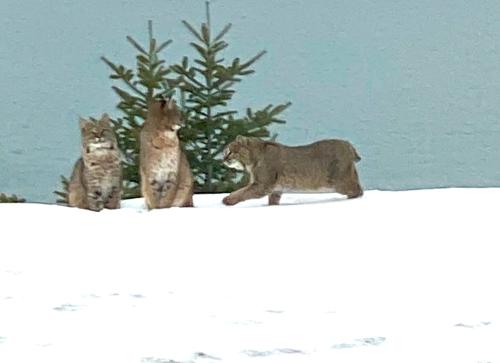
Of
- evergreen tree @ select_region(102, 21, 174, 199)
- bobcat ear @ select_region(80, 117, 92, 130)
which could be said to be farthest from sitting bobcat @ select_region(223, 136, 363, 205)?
evergreen tree @ select_region(102, 21, 174, 199)

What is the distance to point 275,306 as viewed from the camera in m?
1.30

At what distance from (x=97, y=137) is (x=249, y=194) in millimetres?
441

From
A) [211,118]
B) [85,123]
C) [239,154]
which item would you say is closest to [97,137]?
[85,123]

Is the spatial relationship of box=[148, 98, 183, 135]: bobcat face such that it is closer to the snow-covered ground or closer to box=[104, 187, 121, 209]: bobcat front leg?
box=[104, 187, 121, 209]: bobcat front leg

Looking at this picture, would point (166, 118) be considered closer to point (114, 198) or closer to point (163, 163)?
point (163, 163)

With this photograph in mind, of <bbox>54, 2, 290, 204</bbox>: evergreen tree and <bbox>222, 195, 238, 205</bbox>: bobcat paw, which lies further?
<bbox>54, 2, 290, 204</bbox>: evergreen tree

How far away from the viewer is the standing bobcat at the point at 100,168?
2578 mm

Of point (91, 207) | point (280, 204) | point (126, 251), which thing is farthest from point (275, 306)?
point (91, 207)

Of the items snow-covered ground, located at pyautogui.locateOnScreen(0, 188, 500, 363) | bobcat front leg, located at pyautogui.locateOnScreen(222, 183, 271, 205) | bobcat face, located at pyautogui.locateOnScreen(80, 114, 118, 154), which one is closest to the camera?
snow-covered ground, located at pyautogui.locateOnScreen(0, 188, 500, 363)

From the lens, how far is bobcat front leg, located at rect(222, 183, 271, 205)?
2.47 metres

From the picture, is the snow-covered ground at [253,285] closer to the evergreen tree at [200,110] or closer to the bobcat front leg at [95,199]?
the bobcat front leg at [95,199]

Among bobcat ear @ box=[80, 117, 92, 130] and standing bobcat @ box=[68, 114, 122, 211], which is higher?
bobcat ear @ box=[80, 117, 92, 130]

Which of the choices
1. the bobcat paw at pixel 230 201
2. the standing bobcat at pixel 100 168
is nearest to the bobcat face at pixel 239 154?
the bobcat paw at pixel 230 201

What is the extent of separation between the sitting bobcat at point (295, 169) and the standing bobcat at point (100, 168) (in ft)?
1.01
